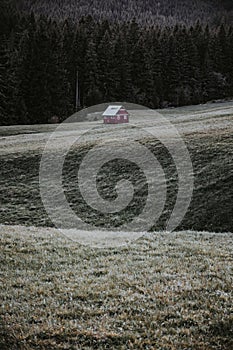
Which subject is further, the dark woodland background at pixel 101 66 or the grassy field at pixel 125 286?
the dark woodland background at pixel 101 66

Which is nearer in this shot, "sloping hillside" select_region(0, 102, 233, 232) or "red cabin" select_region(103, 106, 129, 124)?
"sloping hillside" select_region(0, 102, 233, 232)

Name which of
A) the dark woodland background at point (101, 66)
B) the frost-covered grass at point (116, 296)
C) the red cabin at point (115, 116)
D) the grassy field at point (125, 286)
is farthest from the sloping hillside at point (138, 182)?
the dark woodland background at point (101, 66)

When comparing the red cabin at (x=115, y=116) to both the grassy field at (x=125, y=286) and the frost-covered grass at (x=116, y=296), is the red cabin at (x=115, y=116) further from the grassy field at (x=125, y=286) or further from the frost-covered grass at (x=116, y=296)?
the frost-covered grass at (x=116, y=296)

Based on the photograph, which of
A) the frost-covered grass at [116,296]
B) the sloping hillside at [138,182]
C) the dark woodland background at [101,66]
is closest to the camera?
the frost-covered grass at [116,296]

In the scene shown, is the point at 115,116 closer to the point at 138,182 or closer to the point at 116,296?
the point at 138,182

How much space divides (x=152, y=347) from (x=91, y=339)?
130cm

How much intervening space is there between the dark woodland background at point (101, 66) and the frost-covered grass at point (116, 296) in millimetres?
65076

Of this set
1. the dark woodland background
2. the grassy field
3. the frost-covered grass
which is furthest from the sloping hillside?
the dark woodland background

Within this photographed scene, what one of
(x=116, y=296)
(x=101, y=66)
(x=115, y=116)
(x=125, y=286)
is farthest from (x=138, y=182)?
(x=101, y=66)

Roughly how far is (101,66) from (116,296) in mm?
88414

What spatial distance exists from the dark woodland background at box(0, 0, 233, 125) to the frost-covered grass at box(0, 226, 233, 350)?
65076 mm

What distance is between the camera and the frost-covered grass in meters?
8.90

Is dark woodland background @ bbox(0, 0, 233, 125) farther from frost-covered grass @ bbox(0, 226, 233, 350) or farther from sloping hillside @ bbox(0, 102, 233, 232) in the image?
frost-covered grass @ bbox(0, 226, 233, 350)

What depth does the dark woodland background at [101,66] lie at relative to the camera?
8138 centimetres
